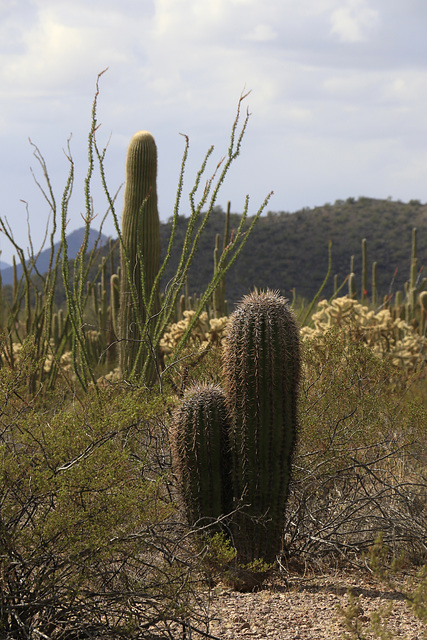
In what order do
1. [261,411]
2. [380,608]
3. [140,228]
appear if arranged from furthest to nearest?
[140,228] < [261,411] < [380,608]

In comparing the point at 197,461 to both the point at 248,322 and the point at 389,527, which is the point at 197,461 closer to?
the point at 248,322

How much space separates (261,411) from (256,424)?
0.27 feet

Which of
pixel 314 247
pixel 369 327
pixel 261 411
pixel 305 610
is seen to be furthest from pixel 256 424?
pixel 314 247

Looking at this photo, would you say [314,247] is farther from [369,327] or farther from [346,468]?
[346,468]

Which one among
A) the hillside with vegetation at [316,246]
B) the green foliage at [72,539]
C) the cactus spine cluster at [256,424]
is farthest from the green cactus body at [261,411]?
the hillside with vegetation at [316,246]

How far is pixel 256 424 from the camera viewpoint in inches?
168

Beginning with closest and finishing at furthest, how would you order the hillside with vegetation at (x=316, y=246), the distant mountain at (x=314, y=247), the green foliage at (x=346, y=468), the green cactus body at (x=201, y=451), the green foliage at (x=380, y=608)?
the green foliage at (x=380, y=608) < the green cactus body at (x=201, y=451) < the green foliage at (x=346, y=468) < the distant mountain at (x=314, y=247) < the hillside with vegetation at (x=316, y=246)

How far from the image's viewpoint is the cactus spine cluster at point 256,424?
4254 millimetres

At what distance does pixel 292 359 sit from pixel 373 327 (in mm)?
4710

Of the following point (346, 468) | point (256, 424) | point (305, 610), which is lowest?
point (305, 610)

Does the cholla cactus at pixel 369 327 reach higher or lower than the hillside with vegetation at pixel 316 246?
lower

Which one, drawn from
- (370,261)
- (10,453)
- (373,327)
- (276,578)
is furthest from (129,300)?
(370,261)

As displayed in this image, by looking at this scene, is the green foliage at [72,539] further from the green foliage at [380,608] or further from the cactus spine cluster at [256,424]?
the cactus spine cluster at [256,424]

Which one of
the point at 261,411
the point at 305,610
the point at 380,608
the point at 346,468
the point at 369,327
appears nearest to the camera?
the point at 380,608
